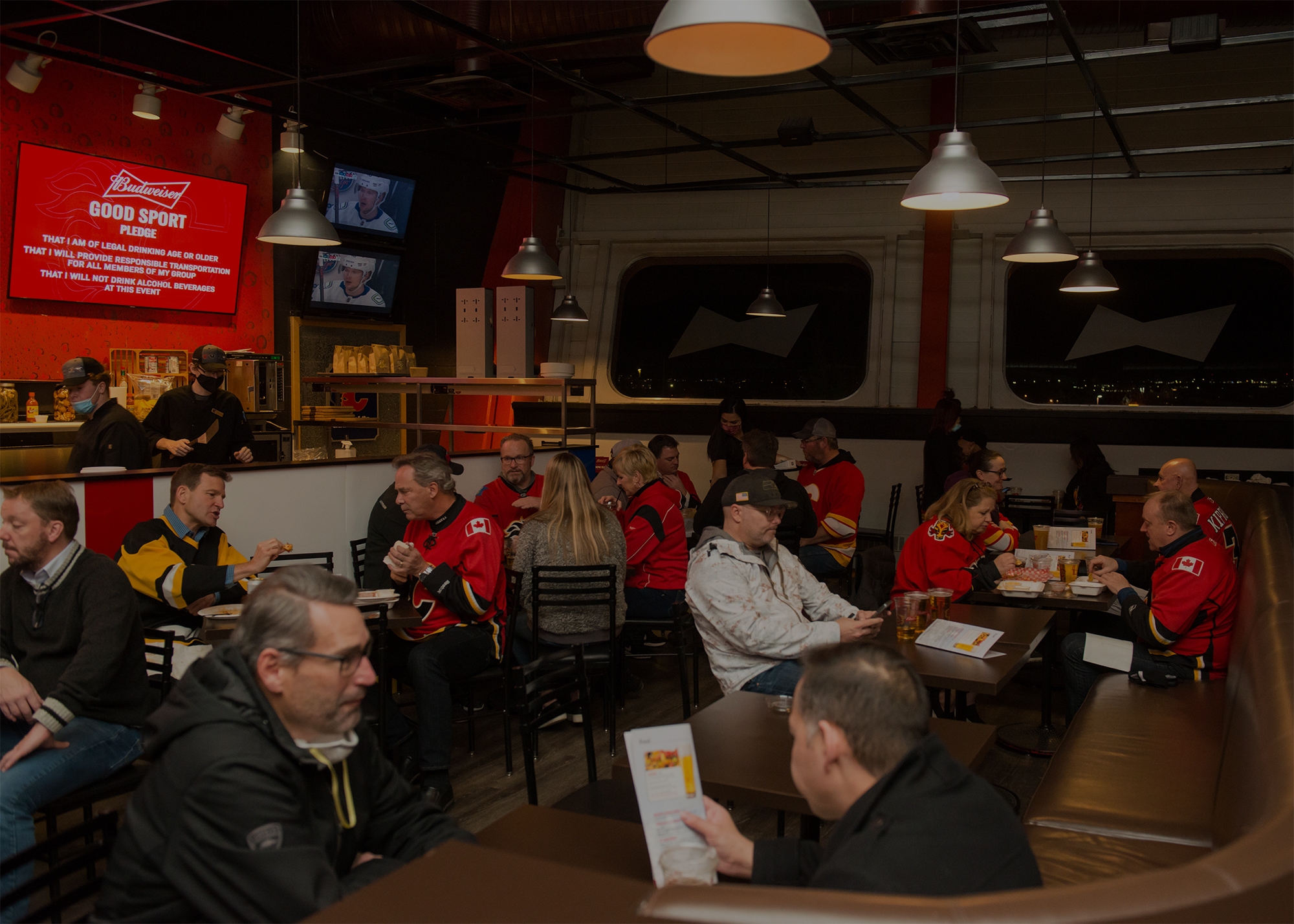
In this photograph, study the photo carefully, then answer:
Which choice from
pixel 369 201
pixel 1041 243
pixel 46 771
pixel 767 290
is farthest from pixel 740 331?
pixel 46 771

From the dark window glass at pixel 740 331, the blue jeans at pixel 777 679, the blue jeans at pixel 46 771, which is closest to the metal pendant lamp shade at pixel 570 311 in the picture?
the dark window glass at pixel 740 331

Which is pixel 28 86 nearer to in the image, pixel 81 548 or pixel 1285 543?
pixel 81 548

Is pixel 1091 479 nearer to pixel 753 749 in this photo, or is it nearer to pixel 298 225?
pixel 298 225

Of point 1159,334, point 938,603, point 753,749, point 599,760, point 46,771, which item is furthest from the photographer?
point 1159,334

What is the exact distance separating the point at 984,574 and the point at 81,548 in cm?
395

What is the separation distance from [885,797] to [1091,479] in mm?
8152

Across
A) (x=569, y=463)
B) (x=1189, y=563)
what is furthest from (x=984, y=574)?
(x=569, y=463)

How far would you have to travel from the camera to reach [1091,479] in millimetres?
8930

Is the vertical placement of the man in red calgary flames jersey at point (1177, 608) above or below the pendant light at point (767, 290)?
below

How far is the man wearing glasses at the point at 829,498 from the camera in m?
6.69

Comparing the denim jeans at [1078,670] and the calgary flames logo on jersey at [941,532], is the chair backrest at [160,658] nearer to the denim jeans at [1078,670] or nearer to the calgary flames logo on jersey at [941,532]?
the calgary flames logo on jersey at [941,532]

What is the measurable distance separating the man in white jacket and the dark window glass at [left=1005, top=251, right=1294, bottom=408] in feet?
25.6

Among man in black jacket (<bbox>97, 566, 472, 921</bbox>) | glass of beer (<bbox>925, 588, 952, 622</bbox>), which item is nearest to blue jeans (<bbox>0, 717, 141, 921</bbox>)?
man in black jacket (<bbox>97, 566, 472, 921</bbox>)

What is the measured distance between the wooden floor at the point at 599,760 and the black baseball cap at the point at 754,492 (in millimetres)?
1199
